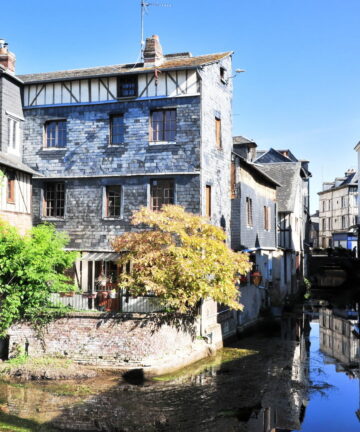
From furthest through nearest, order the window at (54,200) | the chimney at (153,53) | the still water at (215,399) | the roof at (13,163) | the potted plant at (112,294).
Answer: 1. the window at (54,200)
2. the chimney at (153,53)
3. the roof at (13,163)
4. the potted plant at (112,294)
5. the still water at (215,399)

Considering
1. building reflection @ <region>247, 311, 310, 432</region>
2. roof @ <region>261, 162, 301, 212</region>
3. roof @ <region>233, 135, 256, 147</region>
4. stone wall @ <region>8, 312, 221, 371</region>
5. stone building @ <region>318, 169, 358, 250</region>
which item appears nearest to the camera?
building reflection @ <region>247, 311, 310, 432</region>

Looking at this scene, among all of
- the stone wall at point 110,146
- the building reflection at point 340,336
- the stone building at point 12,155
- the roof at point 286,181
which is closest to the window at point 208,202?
the stone wall at point 110,146

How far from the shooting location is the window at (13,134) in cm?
2031

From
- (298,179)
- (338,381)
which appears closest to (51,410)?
(338,381)

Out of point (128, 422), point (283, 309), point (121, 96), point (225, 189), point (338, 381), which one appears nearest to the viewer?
point (128, 422)

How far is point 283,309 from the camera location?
2811 cm

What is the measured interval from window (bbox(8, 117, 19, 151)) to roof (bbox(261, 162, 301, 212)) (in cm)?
1830

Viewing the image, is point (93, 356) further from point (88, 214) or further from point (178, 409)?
point (88, 214)

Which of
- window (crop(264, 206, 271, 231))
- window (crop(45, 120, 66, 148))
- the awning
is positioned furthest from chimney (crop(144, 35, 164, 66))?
window (crop(264, 206, 271, 231))

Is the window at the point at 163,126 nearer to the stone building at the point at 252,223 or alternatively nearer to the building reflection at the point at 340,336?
the stone building at the point at 252,223

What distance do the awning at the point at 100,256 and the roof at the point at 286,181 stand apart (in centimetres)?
1646

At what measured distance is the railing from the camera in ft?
55.1

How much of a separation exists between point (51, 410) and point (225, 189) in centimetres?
1227

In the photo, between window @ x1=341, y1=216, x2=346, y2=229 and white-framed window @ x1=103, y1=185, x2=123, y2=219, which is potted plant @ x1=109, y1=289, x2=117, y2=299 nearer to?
white-framed window @ x1=103, y1=185, x2=123, y2=219
